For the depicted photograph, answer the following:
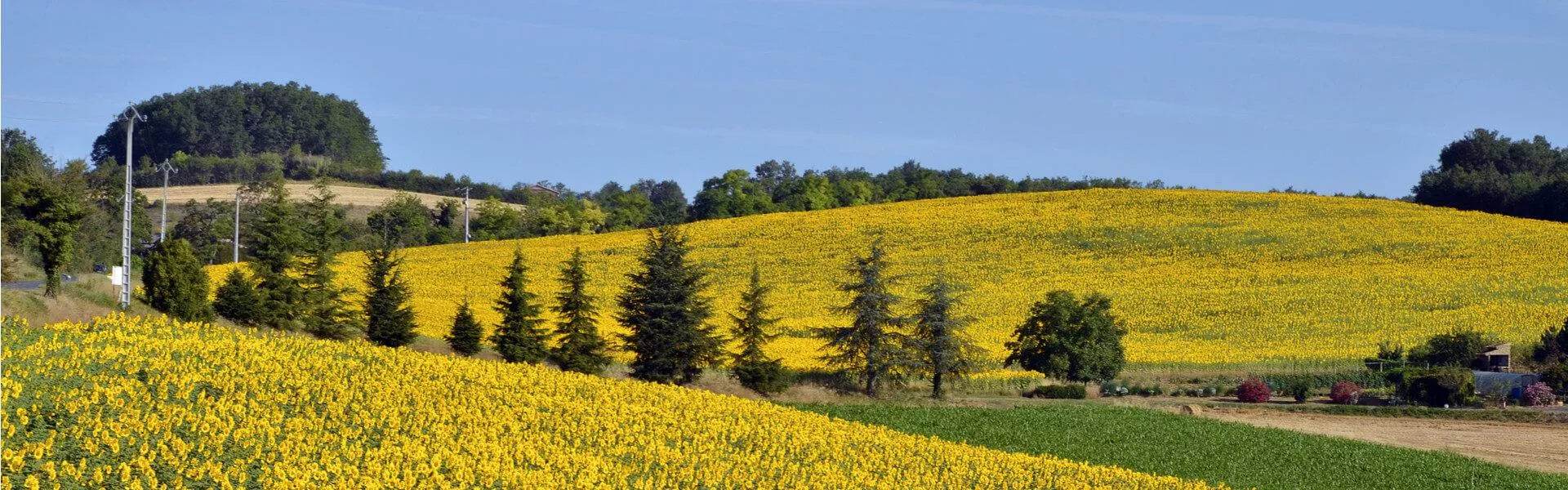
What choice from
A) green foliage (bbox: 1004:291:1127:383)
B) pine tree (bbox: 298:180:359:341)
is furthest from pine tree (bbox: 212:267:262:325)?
green foliage (bbox: 1004:291:1127:383)

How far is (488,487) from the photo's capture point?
16203 millimetres

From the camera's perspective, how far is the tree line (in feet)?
144

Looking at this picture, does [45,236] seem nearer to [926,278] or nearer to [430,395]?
[430,395]

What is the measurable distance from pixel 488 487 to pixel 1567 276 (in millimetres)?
71305

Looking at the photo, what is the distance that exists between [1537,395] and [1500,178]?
67.3m

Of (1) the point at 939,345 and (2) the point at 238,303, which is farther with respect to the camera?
(1) the point at 939,345

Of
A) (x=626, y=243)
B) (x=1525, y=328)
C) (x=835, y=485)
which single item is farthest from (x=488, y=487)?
(x=626, y=243)

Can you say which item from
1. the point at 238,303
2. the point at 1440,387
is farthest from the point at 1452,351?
the point at 238,303

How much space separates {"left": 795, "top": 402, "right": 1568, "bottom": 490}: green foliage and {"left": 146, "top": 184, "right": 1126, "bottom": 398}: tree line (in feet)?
18.7

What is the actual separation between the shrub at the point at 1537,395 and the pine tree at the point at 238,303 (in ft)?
133

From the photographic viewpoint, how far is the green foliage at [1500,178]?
105 metres

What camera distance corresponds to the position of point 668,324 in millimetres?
44062

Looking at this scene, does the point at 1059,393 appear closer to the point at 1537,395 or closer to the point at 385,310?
the point at 1537,395

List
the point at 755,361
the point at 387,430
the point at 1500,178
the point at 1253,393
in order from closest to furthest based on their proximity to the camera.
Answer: the point at 387,430
the point at 755,361
the point at 1253,393
the point at 1500,178
